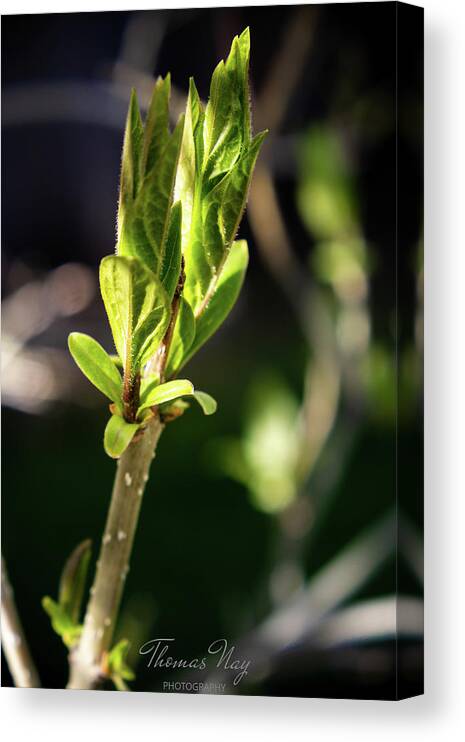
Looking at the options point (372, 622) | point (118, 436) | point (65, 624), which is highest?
point (118, 436)

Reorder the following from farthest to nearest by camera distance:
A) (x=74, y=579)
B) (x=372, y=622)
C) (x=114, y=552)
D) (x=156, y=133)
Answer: (x=372, y=622), (x=74, y=579), (x=114, y=552), (x=156, y=133)

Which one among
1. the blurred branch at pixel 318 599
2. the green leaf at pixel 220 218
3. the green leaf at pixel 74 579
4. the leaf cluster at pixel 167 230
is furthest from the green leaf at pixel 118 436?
the blurred branch at pixel 318 599

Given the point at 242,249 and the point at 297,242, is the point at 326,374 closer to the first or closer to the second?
the point at 297,242

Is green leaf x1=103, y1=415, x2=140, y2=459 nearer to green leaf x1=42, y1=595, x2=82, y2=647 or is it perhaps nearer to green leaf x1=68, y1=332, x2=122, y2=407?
green leaf x1=68, y1=332, x2=122, y2=407

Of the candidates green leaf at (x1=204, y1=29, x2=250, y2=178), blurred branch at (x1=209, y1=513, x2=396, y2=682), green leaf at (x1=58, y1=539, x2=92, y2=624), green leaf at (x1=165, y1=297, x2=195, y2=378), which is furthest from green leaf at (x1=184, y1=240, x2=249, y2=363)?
blurred branch at (x1=209, y1=513, x2=396, y2=682)

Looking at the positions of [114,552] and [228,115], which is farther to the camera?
[114,552]

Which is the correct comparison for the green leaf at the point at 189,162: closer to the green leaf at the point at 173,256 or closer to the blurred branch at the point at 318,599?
the green leaf at the point at 173,256

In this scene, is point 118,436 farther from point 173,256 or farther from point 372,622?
point 372,622

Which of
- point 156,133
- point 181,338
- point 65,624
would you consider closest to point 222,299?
point 181,338
